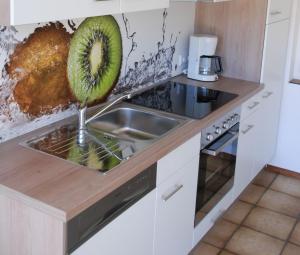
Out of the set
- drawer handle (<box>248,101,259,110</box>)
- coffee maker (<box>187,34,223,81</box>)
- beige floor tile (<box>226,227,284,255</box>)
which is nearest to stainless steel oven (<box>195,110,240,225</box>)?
drawer handle (<box>248,101,259,110</box>)

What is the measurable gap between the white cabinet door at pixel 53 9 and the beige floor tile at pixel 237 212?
1.91 m

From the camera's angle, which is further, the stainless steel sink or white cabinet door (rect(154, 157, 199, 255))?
the stainless steel sink

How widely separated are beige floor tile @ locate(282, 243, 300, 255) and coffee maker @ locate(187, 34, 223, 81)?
3.97ft

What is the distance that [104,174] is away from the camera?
1.65m

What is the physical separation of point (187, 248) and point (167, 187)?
0.56 m

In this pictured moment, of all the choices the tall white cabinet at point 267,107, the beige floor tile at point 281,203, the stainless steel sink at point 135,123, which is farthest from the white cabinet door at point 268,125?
the stainless steel sink at point 135,123

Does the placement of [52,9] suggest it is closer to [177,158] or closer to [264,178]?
[177,158]

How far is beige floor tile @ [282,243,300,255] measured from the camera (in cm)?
277

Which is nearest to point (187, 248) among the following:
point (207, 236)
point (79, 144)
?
point (207, 236)

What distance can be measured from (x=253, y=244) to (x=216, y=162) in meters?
0.66

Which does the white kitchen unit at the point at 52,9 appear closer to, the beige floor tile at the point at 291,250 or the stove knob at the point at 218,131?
the stove knob at the point at 218,131

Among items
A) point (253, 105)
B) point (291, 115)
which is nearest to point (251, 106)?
point (253, 105)

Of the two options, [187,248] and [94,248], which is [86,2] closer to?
[94,248]

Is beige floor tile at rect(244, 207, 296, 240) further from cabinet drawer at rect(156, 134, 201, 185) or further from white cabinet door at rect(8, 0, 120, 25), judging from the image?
white cabinet door at rect(8, 0, 120, 25)
